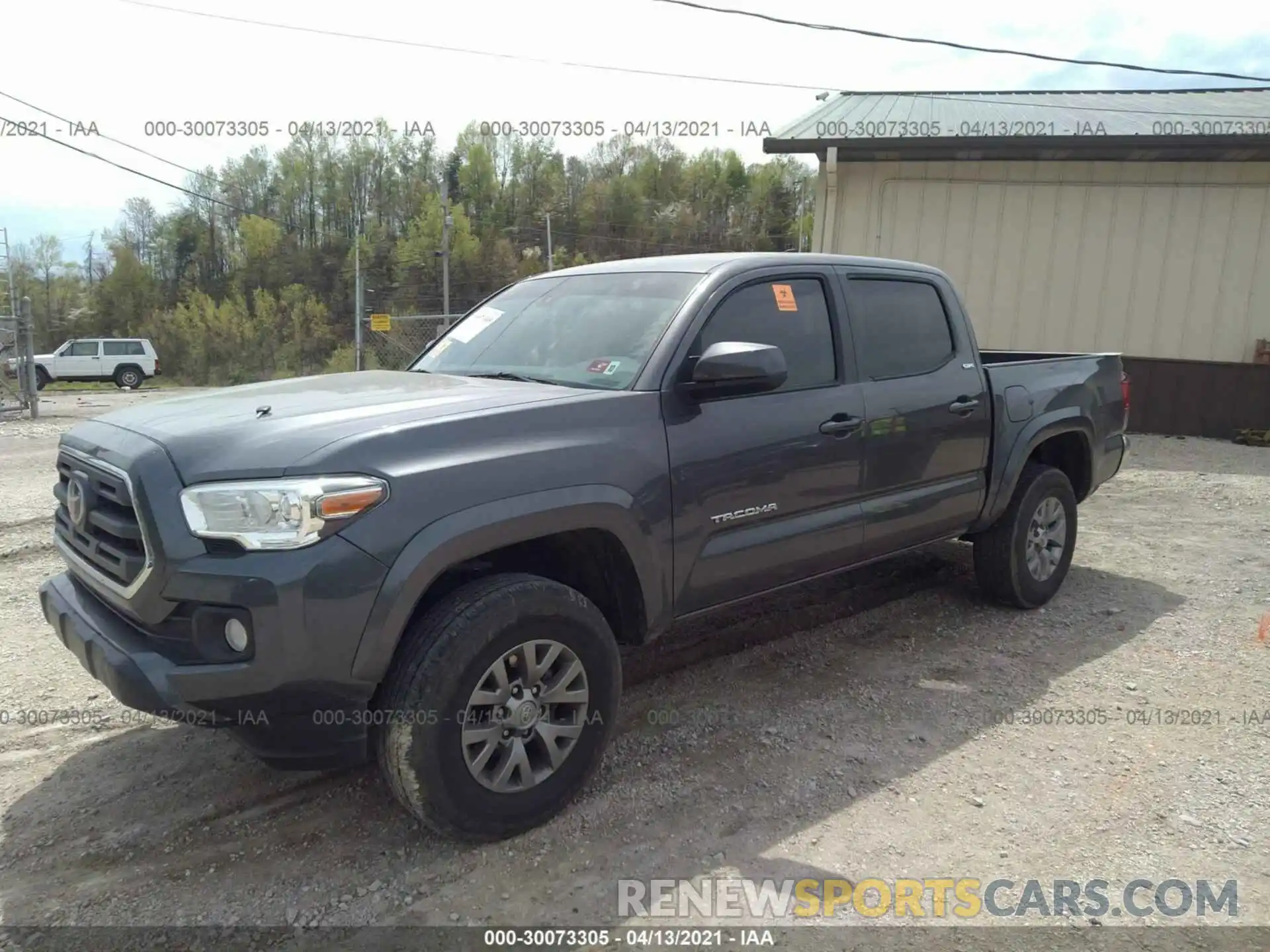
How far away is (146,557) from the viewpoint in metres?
2.65

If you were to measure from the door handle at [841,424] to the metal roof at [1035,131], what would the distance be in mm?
8775

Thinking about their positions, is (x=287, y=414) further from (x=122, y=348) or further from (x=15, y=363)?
(x=122, y=348)

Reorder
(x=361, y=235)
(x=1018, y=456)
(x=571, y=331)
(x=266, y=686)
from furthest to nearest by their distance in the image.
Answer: (x=361, y=235), (x=1018, y=456), (x=571, y=331), (x=266, y=686)

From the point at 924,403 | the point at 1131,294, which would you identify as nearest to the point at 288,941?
the point at 924,403

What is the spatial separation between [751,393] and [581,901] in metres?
1.96

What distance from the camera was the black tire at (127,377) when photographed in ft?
105

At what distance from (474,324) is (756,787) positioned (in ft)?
8.04

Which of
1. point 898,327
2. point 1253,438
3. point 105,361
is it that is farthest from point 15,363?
point 1253,438

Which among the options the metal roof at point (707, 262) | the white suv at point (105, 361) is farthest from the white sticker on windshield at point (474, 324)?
the white suv at point (105, 361)

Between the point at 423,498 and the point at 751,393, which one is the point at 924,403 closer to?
the point at 751,393

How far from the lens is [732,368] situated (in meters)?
3.28
